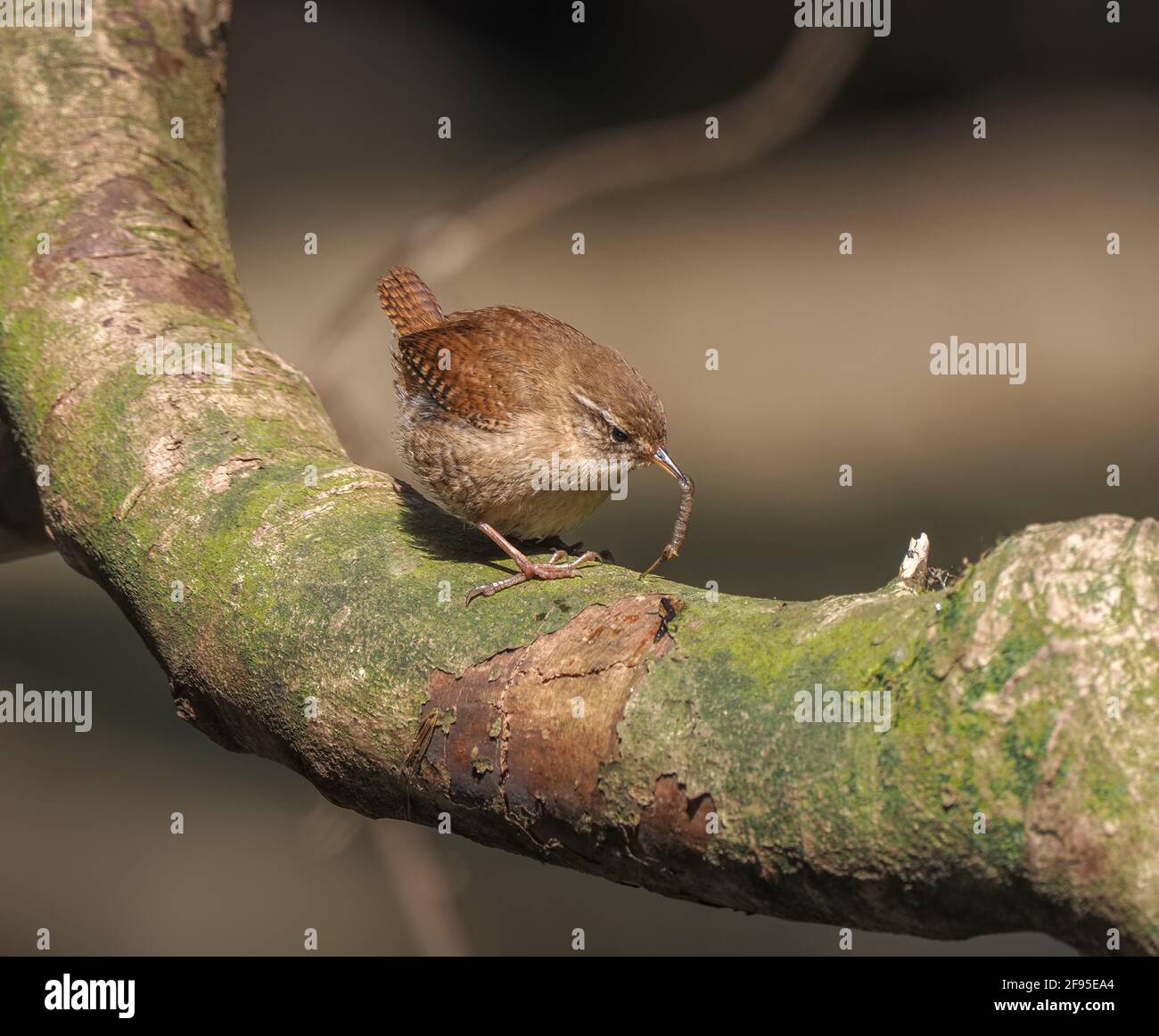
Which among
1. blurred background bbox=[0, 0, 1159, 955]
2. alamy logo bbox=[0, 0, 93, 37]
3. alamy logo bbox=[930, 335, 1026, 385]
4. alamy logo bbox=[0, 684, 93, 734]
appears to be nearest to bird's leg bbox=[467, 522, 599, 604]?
alamy logo bbox=[0, 0, 93, 37]

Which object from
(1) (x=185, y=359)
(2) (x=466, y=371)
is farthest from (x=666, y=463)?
(1) (x=185, y=359)

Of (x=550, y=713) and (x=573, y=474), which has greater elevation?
(x=573, y=474)

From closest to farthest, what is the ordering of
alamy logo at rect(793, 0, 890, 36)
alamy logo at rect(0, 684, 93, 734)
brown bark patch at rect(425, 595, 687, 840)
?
brown bark patch at rect(425, 595, 687, 840), alamy logo at rect(0, 684, 93, 734), alamy logo at rect(793, 0, 890, 36)

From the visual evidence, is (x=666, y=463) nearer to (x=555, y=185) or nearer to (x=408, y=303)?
(x=408, y=303)

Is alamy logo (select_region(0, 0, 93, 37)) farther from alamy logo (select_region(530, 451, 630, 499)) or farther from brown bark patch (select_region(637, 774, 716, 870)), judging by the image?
brown bark patch (select_region(637, 774, 716, 870))

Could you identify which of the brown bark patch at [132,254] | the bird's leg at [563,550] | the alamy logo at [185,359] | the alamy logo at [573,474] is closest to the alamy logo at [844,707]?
the bird's leg at [563,550]

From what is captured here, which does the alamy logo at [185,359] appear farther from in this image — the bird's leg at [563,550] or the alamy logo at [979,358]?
the alamy logo at [979,358]
